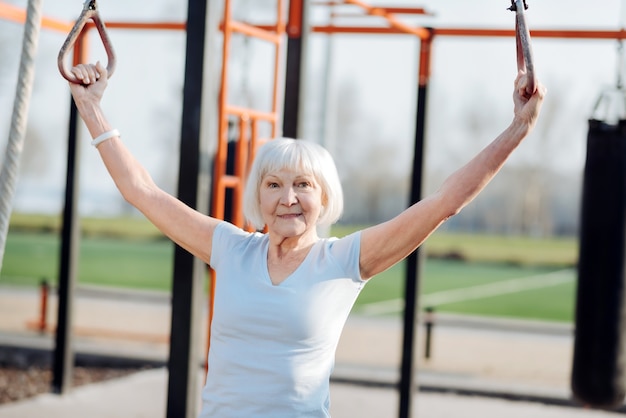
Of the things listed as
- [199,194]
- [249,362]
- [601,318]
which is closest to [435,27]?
[601,318]

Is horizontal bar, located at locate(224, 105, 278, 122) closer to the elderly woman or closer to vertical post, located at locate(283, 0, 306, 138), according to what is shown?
vertical post, located at locate(283, 0, 306, 138)

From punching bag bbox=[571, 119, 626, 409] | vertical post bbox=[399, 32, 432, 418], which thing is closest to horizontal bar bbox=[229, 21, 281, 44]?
vertical post bbox=[399, 32, 432, 418]

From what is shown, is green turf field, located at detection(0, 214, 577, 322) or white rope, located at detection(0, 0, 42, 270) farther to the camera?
green turf field, located at detection(0, 214, 577, 322)

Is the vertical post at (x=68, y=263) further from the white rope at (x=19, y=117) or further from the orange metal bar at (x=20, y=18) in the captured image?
the white rope at (x=19, y=117)

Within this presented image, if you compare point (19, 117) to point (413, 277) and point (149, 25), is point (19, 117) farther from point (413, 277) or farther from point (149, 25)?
point (149, 25)

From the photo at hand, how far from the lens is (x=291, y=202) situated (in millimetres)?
2229

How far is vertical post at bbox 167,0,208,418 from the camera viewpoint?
350 cm

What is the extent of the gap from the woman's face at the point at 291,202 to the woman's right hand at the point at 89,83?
0.48m

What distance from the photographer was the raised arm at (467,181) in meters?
2.10

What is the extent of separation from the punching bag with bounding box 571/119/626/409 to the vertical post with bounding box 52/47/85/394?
10.1 ft

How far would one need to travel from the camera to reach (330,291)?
86.1 inches

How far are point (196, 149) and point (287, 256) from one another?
4.34ft

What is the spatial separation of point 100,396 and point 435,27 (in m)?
3.15

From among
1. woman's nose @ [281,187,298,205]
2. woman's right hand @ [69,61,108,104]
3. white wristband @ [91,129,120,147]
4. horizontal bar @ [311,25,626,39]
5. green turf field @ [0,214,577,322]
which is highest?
horizontal bar @ [311,25,626,39]
